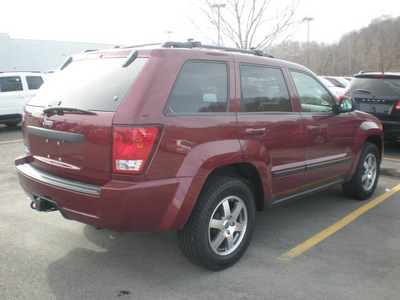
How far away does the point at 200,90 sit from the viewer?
308 centimetres

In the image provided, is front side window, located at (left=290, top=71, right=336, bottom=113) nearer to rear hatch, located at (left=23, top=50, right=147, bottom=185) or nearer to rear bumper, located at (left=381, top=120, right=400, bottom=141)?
rear hatch, located at (left=23, top=50, right=147, bottom=185)

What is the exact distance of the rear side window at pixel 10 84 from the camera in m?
12.2

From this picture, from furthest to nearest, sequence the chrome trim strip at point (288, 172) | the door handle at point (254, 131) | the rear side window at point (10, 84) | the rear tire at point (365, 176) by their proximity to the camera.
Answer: the rear side window at point (10, 84), the rear tire at point (365, 176), the chrome trim strip at point (288, 172), the door handle at point (254, 131)

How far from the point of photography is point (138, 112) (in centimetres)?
266

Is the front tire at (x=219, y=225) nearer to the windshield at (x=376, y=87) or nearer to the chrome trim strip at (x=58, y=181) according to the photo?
the chrome trim strip at (x=58, y=181)

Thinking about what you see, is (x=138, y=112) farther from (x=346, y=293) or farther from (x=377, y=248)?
(x=377, y=248)

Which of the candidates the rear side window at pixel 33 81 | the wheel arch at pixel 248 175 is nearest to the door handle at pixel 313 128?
the wheel arch at pixel 248 175

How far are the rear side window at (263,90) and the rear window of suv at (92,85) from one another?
3.27ft

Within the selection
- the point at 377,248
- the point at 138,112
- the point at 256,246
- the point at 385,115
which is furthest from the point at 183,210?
the point at 385,115

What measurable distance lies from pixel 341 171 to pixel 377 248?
1.16 meters

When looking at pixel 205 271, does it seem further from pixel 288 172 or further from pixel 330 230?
pixel 330 230

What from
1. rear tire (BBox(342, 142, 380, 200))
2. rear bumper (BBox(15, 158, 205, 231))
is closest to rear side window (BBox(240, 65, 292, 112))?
rear bumper (BBox(15, 158, 205, 231))

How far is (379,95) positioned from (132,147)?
6.73 metres

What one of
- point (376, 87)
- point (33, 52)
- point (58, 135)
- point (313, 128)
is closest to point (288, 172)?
point (313, 128)
